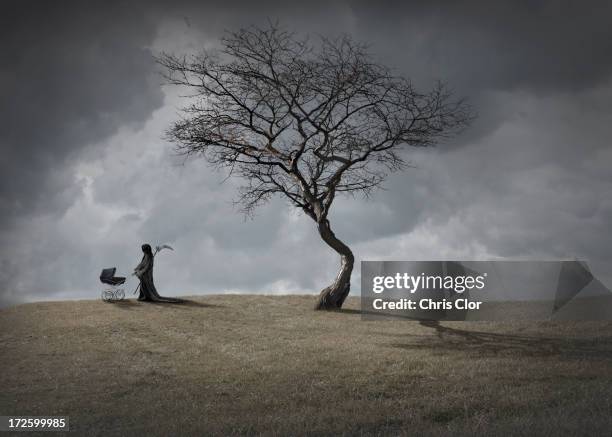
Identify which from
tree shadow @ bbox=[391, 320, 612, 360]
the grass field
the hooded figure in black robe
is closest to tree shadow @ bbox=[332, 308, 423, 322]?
the grass field

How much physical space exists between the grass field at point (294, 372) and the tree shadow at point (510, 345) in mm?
78

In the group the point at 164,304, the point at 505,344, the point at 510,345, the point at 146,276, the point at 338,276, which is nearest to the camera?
the point at 510,345

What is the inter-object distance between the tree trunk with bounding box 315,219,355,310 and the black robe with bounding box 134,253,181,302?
771 centimetres

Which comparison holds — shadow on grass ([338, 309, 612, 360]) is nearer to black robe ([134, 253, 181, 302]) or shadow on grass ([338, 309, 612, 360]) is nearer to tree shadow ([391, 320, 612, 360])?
tree shadow ([391, 320, 612, 360])

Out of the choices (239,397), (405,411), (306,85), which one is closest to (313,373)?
(239,397)

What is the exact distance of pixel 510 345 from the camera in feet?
64.9

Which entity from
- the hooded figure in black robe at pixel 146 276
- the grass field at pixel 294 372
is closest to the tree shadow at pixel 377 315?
the grass field at pixel 294 372

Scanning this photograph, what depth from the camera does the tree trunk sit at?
2851 cm

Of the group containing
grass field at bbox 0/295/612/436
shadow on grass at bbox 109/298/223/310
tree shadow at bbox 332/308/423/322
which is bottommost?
grass field at bbox 0/295/612/436

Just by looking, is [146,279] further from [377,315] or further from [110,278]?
[377,315]

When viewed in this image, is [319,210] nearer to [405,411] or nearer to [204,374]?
[204,374]

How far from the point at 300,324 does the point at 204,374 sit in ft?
29.2

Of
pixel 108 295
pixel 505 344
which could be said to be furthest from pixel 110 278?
pixel 505 344

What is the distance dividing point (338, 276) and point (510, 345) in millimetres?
10728
